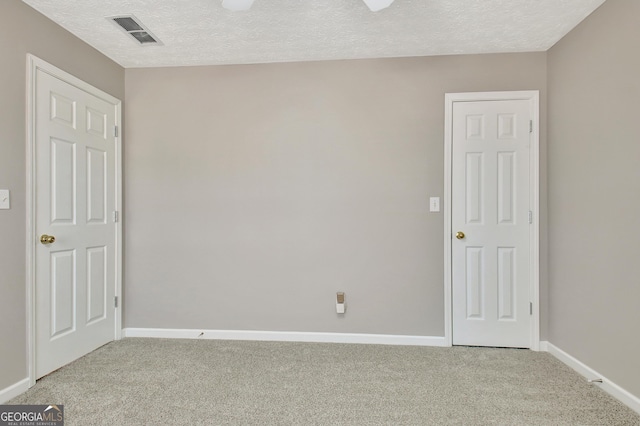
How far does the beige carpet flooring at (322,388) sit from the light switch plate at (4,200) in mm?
1136

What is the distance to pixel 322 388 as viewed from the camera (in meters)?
2.00

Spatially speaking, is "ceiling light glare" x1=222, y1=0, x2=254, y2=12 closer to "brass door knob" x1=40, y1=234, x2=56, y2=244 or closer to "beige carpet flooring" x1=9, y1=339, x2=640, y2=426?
"brass door knob" x1=40, y1=234, x2=56, y2=244

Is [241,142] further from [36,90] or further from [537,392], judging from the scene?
[537,392]

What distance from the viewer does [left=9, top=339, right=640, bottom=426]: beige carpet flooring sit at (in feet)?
5.65

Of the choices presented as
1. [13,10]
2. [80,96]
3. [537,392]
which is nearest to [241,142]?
[80,96]

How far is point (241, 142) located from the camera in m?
2.82

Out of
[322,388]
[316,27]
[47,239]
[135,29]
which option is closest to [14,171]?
[47,239]

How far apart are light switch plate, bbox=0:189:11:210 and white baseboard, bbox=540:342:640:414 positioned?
12.3 ft

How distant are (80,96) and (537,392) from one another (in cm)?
374

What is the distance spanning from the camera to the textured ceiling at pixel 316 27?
2.04 m

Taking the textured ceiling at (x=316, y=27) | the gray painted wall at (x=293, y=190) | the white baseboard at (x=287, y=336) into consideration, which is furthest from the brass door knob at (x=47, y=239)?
the textured ceiling at (x=316, y=27)

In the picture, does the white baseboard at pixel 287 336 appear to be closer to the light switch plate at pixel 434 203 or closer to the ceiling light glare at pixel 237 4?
the light switch plate at pixel 434 203

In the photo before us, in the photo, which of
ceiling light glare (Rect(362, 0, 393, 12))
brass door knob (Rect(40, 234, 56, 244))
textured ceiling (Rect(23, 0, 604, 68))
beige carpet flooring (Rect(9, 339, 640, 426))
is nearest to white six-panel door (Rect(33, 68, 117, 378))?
brass door knob (Rect(40, 234, 56, 244))

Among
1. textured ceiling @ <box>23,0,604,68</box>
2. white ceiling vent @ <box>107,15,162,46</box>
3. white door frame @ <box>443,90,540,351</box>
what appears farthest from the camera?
white door frame @ <box>443,90,540,351</box>
